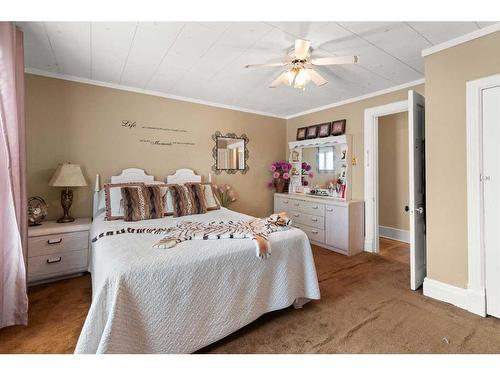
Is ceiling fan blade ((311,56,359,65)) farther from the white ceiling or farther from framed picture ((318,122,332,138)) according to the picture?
framed picture ((318,122,332,138))

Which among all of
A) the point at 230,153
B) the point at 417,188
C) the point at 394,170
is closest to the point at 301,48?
the point at 417,188

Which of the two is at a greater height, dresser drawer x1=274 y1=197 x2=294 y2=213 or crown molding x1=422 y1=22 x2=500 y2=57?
crown molding x1=422 y1=22 x2=500 y2=57

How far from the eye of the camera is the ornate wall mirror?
3826mm

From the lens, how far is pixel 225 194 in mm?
3869

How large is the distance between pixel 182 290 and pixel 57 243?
1.90 m

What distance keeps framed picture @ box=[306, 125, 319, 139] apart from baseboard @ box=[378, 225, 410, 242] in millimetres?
2119

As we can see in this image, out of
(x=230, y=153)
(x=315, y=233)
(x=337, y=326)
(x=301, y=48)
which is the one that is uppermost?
(x=301, y=48)

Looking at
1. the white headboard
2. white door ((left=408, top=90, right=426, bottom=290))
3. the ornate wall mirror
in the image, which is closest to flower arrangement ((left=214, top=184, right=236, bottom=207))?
the ornate wall mirror

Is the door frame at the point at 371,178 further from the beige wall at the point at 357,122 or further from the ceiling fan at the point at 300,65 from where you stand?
the ceiling fan at the point at 300,65

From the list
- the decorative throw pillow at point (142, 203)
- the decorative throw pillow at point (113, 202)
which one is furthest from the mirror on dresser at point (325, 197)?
the decorative throw pillow at point (113, 202)

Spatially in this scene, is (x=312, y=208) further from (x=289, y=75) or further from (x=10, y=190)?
(x=10, y=190)

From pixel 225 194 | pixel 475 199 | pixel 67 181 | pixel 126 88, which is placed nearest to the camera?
pixel 475 199
